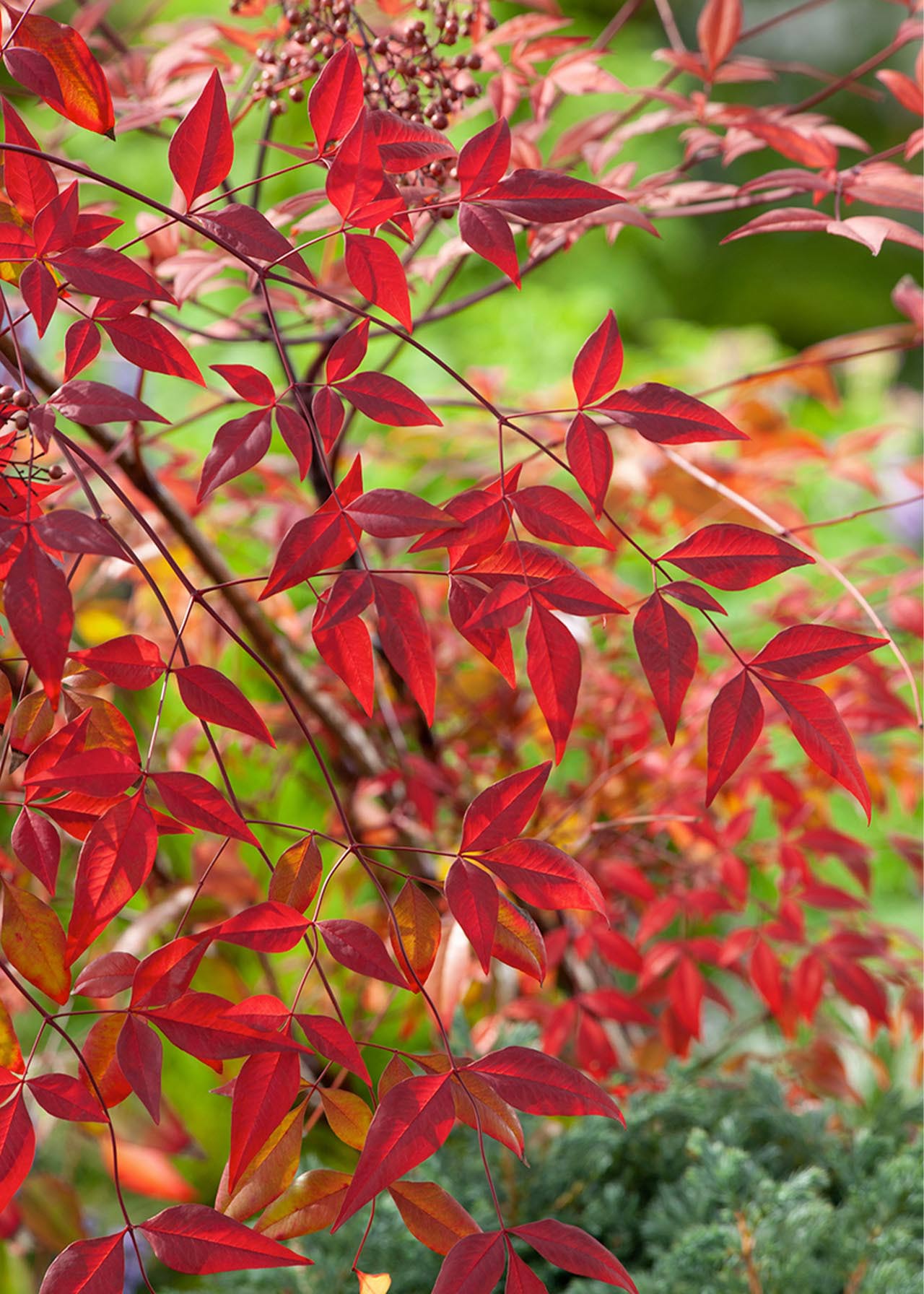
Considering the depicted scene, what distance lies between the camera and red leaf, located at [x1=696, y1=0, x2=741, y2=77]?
1.91ft

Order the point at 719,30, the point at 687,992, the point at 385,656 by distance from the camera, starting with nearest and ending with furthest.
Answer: the point at 385,656 < the point at 719,30 < the point at 687,992

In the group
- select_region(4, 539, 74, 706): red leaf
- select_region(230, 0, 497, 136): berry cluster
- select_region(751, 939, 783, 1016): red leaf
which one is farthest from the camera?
select_region(751, 939, 783, 1016): red leaf

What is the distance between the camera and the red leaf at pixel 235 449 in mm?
327

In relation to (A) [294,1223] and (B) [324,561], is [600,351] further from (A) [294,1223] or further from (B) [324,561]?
(A) [294,1223]

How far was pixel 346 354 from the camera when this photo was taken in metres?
0.34

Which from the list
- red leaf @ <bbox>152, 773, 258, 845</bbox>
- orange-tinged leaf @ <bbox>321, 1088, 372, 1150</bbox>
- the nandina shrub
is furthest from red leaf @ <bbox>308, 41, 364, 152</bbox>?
orange-tinged leaf @ <bbox>321, 1088, 372, 1150</bbox>

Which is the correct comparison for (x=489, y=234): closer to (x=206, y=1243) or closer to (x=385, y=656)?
(x=385, y=656)

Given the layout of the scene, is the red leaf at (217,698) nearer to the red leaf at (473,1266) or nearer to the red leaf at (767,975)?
the red leaf at (473,1266)

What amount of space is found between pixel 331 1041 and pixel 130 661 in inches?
5.0

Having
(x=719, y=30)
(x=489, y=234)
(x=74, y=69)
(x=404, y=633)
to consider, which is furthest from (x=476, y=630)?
(x=719, y=30)

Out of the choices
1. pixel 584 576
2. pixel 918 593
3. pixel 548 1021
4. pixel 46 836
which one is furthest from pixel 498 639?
pixel 918 593

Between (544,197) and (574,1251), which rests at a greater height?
(544,197)

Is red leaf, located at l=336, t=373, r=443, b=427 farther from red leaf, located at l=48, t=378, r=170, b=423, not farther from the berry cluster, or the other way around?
the berry cluster

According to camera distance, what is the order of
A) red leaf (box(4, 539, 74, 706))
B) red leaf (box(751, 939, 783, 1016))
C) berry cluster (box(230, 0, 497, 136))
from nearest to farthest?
1. red leaf (box(4, 539, 74, 706))
2. berry cluster (box(230, 0, 497, 136))
3. red leaf (box(751, 939, 783, 1016))
